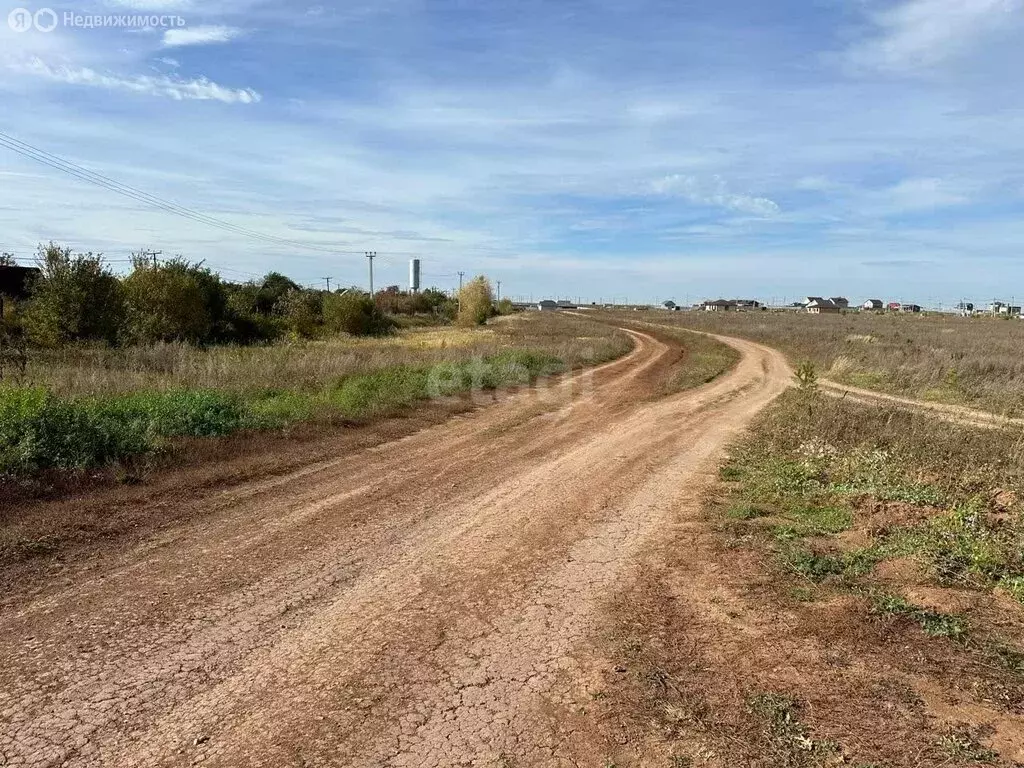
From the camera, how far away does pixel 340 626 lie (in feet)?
13.9

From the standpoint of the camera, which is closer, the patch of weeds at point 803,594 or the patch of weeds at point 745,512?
the patch of weeds at point 803,594

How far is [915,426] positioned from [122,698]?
11400 mm

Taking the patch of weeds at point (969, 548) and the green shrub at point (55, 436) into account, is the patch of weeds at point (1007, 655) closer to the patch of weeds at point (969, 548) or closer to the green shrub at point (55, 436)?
the patch of weeds at point (969, 548)

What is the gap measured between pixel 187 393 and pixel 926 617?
11.2 meters

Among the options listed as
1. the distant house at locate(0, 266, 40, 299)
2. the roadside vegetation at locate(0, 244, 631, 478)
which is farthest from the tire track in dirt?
the distant house at locate(0, 266, 40, 299)

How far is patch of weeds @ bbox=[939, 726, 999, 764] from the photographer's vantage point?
2.99 metres

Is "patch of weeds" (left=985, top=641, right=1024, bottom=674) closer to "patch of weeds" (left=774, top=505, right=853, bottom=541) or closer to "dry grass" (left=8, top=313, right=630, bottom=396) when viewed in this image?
"patch of weeds" (left=774, top=505, right=853, bottom=541)

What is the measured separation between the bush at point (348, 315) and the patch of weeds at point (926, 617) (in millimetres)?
40735

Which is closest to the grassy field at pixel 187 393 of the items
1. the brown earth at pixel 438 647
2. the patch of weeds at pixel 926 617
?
the brown earth at pixel 438 647

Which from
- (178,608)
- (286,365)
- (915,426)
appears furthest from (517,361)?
(178,608)

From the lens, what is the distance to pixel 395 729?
3.18 m

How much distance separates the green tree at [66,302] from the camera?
2231 centimetres

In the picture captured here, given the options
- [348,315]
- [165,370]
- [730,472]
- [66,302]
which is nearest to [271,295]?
[348,315]

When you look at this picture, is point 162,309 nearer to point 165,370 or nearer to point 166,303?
point 166,303
